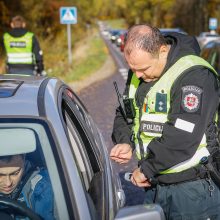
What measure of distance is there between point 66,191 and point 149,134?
2.93ft

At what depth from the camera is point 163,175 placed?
9.34 feet

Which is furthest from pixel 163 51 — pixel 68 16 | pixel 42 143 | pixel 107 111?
pixel 68 16

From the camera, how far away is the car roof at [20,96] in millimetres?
2176

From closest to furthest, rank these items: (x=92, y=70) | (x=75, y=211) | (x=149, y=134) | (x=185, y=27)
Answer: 1. (x=75, y=211)
2. (x=149, y=134)
3. (x=92, y=70)
4. (x=185, y=27)

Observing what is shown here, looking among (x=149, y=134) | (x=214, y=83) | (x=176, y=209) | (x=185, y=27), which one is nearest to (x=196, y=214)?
(x=176, y=209)

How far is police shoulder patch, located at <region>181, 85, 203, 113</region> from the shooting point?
8.65 feet

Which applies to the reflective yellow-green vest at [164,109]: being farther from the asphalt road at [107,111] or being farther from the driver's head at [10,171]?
the asphalt road at [107,111]

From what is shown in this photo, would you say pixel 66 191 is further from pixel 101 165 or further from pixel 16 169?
A: pixel 101 165

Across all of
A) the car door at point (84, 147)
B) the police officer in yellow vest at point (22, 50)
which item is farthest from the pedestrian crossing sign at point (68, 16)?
the car door at point (84, 147)

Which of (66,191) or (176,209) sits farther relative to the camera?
(176,209)

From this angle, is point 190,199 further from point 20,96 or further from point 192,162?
point 20,96

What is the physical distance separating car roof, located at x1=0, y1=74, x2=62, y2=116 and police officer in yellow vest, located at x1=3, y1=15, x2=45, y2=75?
23.4ft

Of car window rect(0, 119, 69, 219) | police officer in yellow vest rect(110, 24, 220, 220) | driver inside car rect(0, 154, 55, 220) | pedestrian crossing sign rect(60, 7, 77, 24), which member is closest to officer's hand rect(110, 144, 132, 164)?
police officer in yellow vest rect(110, 24, 220, 220)

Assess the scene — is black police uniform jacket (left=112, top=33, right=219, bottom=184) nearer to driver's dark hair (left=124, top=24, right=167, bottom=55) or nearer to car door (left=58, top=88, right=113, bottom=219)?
driver's dark hair (left=124, top=24, right=167, bottom=55)
